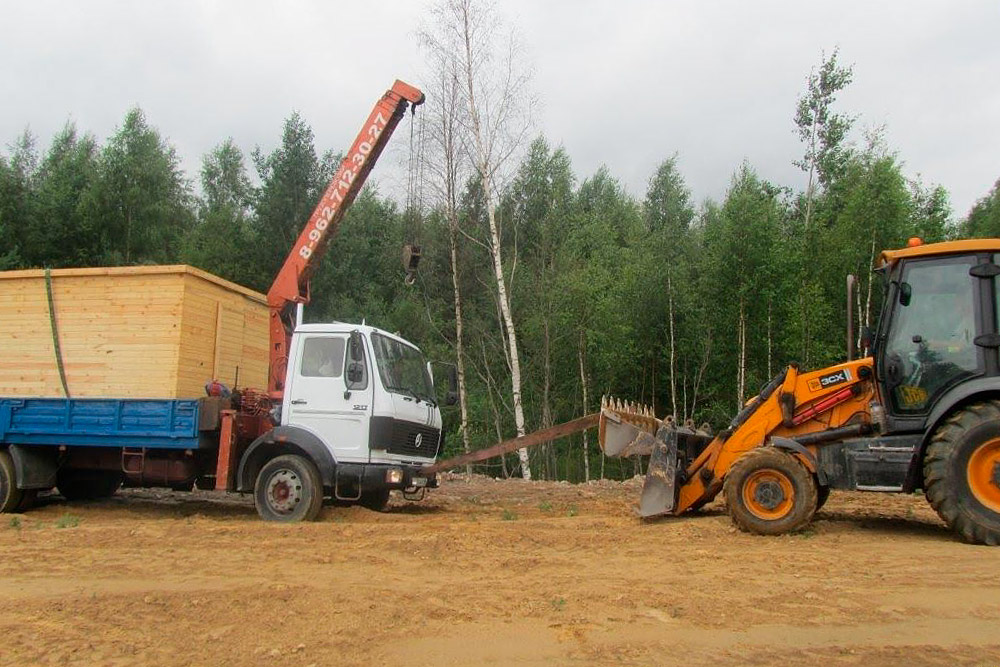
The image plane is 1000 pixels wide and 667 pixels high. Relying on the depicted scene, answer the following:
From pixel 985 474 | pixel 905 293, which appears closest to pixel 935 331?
pixel 905 293

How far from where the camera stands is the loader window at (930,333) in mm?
7578

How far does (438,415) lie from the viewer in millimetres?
11203

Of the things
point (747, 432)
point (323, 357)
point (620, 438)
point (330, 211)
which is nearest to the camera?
point (747, 432)

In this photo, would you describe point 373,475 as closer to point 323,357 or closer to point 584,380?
point 323,357

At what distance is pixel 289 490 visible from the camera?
9625 mm

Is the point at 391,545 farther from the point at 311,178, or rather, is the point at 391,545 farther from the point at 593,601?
the point at 311,178

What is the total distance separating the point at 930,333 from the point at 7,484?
11536 millimetres

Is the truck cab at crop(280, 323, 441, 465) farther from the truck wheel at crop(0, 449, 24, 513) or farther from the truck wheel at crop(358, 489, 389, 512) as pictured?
the truck wheel at crop(0, 449, 24, 513)

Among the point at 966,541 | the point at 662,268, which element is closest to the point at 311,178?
the point at 662,268

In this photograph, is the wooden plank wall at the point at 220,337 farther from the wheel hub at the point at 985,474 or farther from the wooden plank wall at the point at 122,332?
the wheel hub at the point at 985,474

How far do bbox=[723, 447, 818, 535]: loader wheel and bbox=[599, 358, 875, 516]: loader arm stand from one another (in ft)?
0.70

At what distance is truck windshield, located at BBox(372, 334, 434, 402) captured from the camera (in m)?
9.90

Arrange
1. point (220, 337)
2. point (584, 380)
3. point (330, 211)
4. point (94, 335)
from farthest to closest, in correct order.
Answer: point (584, 380), point (330, 211), point (220, 337), point (94, 335)

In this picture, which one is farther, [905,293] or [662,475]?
[662,475]
